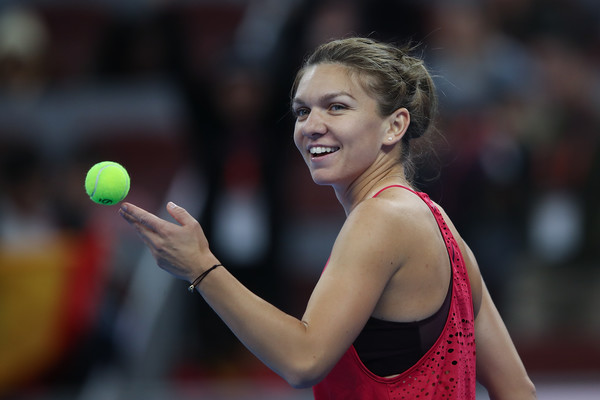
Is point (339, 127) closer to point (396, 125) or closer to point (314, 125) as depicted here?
point (314, 125)

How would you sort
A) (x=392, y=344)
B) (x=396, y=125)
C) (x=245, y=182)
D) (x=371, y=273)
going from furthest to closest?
(x=245, y=182)
(x=396, y=125)
(x=392, y=344)
(x=371, y=273)

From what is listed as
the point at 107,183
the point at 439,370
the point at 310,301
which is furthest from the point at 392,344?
the point at 107,183

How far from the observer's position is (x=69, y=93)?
25.5 feet

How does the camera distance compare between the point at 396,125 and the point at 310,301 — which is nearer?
the point at 310,301

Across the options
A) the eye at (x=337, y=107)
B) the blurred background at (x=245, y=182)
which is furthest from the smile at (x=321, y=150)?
the blurred background at (x=245, y=182)

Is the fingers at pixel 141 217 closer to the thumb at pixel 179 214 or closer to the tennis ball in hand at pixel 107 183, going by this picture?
the thumb at pixel 179 214

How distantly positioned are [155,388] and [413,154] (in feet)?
11.3

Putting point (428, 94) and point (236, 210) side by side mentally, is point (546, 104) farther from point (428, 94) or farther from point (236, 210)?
point (428, 94)

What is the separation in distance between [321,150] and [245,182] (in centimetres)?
316

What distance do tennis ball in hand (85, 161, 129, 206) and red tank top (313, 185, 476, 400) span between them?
739mm

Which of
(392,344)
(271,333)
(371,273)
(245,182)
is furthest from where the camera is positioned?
(245,182)

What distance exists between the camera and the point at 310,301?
228 cm

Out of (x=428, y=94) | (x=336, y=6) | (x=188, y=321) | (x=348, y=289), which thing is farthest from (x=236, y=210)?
(x=348, y=289)

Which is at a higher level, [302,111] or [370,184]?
[302,111]
